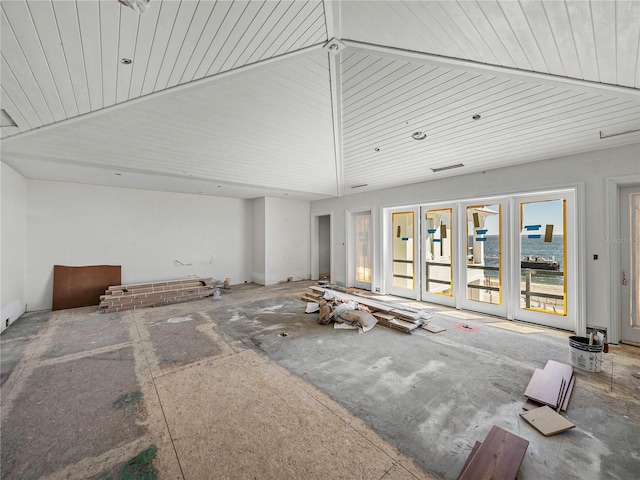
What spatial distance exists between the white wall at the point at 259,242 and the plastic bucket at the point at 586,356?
6763mm

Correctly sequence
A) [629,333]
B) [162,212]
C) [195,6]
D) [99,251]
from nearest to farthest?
[195,6]
[629,333]
[99,251]
[162,212]

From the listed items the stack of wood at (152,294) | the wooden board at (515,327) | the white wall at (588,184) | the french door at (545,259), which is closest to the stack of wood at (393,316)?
the wooden board at (515,327)

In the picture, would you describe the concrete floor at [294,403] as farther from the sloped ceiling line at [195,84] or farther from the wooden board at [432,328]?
the sloped ceiling line at [195,84]

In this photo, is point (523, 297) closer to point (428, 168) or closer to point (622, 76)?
point (428, 168)

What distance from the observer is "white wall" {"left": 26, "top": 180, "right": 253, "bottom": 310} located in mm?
5402

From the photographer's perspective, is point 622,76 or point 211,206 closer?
point 622,76

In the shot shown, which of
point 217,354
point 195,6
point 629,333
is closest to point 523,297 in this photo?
point 629,333

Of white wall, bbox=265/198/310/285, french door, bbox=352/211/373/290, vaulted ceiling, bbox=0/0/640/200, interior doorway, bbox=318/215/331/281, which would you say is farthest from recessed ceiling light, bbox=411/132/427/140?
interior doorway, bbox=318/215/331/281

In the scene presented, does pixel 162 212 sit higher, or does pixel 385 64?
pixel 385 64

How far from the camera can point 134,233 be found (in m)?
6.41

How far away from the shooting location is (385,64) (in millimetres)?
2699

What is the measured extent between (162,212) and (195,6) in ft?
19.9

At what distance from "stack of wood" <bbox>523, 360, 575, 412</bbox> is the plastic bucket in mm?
181

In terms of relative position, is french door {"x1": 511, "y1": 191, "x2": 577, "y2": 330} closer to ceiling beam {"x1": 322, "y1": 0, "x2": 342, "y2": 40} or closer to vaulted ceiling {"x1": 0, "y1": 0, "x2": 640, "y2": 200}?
vaulted ceiling {"x1": 0, "y1": 0, "x2": 640, "y2": 200}
